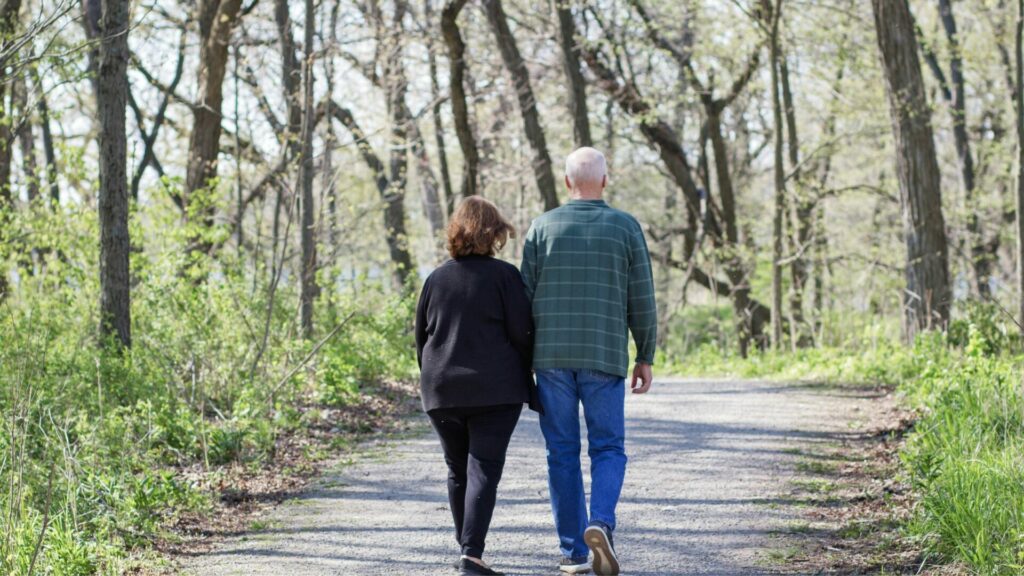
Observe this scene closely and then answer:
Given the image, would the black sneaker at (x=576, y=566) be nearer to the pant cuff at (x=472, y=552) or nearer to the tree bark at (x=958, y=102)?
the pant cuff at (x=472, y=552)

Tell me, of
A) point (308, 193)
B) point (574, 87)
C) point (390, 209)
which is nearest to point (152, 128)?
point (390, 209)

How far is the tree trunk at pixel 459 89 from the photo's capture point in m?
16.1

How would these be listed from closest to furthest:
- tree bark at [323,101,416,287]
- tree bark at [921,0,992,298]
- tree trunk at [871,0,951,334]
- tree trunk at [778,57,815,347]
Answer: tree trunk at [871,0,951,334], tree trunk at [778,57,815,347], tree bark at [323,101,416,287], tree bark at [921,0,992,298]

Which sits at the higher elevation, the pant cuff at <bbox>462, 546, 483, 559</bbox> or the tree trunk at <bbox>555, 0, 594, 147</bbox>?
the tree trunk at <bbox>555, 0, 594, 147</bbox>

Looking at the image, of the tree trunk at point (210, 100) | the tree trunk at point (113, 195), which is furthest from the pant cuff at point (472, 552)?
the tree trunk at point (210, 100)

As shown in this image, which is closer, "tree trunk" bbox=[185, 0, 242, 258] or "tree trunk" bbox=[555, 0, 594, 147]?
"tree trunk" bbox=[185, 0, 242, 258]

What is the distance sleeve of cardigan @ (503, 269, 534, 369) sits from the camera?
16.8 ft

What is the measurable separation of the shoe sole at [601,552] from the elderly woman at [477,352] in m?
0.50

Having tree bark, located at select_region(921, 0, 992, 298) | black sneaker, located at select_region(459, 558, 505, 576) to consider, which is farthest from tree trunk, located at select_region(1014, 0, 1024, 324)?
tree bark, located at select_region(921, 0, 992, 298)

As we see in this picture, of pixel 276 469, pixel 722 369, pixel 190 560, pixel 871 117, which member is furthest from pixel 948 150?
pixel 190 560

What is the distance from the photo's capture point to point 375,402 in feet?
36.9

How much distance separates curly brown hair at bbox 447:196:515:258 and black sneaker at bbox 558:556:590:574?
1.50 meters

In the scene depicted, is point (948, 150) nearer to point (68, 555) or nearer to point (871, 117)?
point (871, 117)

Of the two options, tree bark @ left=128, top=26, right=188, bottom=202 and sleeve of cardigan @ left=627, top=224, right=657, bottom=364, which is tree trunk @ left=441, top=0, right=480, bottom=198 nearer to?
tree bark @ left=128, top=26, right=188, bottom=202
